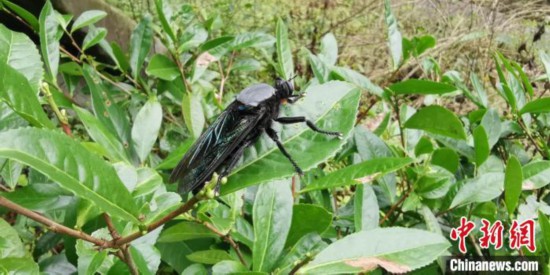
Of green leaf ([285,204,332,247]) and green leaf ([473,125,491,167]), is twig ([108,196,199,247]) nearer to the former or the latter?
green leaf ([285,204,332,247])

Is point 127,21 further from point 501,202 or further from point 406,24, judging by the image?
point 501,202

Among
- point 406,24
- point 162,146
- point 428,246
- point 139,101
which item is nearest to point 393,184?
point 428,246

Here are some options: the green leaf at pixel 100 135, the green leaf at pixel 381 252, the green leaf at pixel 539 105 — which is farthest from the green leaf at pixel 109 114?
the green leaf at pixel 539 105

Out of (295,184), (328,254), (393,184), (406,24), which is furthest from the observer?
(406,24)

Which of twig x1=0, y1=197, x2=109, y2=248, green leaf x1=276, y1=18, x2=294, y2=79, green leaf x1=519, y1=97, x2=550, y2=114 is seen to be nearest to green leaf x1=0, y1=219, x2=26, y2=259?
twig x1=0, y1=197, x2=109, y2=248

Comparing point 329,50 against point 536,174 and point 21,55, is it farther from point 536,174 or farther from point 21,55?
point 21,55

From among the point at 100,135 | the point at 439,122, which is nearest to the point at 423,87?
the point at 439,122
